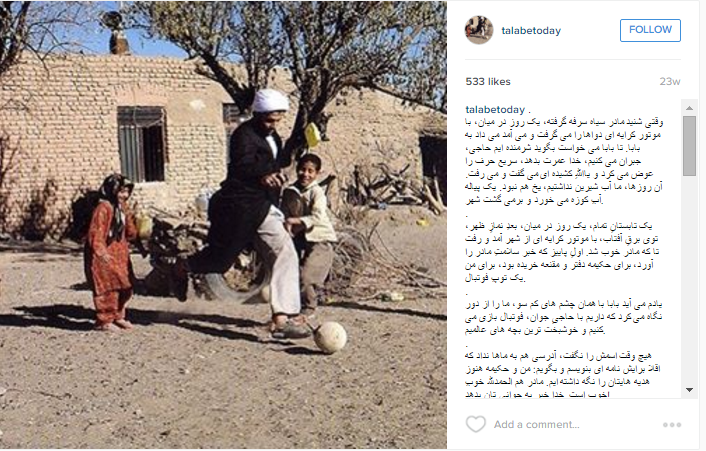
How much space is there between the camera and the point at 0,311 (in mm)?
6117

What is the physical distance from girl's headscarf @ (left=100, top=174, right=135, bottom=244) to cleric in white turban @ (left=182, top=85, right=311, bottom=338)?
0.72 m

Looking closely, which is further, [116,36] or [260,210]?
[116,36]

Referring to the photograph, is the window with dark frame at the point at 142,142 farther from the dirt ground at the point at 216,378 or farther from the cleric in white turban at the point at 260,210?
the cleric in white turban at the point at 260,210

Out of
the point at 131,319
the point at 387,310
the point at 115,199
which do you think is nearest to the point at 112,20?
the point at 115,199

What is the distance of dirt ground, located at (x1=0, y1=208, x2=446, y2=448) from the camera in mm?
3441
